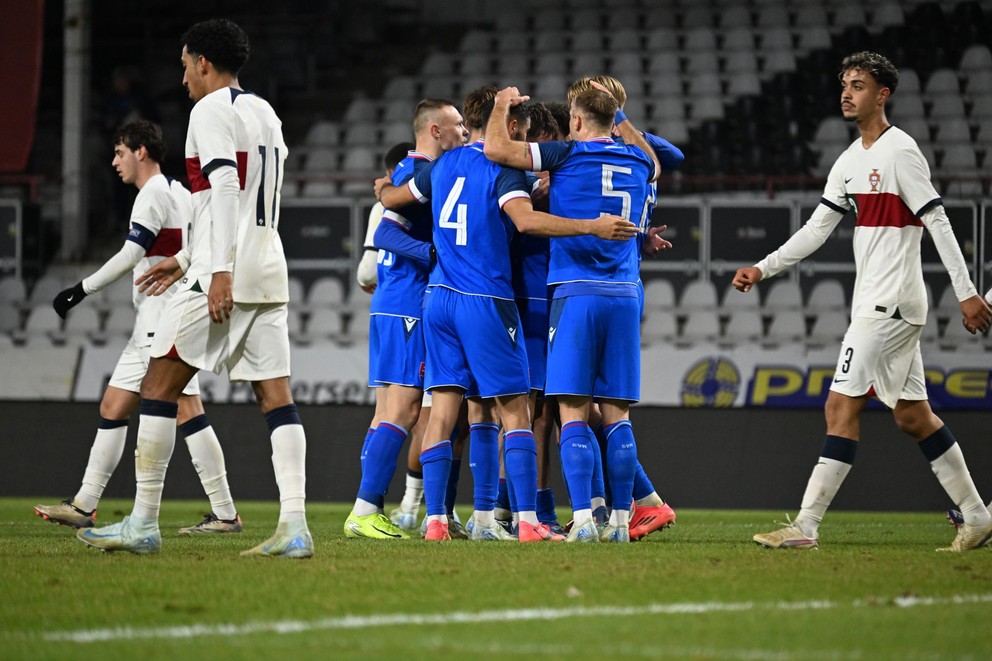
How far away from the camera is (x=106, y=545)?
5473mm

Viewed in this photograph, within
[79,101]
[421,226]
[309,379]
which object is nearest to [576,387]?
[421,226]

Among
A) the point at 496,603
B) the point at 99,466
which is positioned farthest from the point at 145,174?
the point at 496,603

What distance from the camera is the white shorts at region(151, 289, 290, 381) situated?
5316mm

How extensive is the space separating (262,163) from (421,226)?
1.96m

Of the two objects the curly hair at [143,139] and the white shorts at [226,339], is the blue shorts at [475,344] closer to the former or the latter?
the white shorts at [226,339]

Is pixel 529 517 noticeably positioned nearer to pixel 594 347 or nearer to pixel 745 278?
pixel 594 347

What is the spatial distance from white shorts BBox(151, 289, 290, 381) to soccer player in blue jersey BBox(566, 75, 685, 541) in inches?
81.9

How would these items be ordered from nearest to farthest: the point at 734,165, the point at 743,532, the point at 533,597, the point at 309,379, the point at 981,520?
the point at 533,597 → the point at 981,520 → the point at 743,532 → the point at 309,379 → the point at 734,165

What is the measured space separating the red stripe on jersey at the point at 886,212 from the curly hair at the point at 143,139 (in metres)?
4.05

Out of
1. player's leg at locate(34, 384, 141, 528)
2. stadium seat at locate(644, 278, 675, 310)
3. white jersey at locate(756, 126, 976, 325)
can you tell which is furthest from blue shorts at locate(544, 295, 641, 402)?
stadium seat at locate(644, 278, 675, 310)

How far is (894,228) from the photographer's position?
6.25 metres

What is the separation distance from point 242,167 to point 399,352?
2199 millimetres

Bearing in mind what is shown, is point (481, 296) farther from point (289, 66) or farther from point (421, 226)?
point (289, 66)

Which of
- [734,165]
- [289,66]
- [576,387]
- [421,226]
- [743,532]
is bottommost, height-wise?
[743,532]
